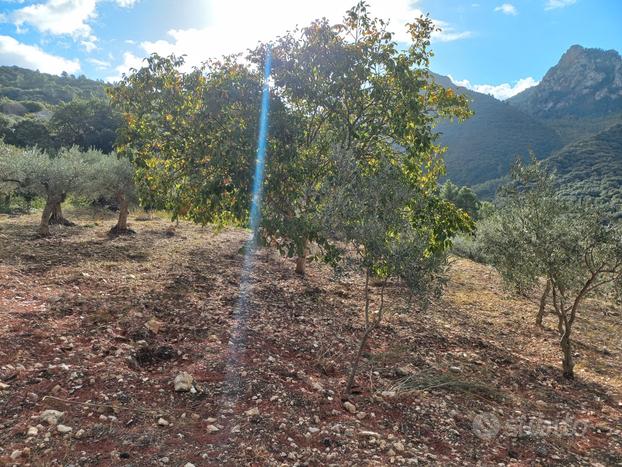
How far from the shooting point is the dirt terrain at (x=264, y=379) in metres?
5.52

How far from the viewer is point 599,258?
971 centimetres

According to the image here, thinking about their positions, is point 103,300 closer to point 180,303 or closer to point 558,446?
point 180,303

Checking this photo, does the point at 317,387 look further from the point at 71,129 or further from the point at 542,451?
the point at 71,129

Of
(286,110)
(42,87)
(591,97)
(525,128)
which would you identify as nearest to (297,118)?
A: (286,110)

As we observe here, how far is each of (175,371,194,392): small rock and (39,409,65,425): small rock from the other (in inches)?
65.1

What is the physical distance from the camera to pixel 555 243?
954 cm

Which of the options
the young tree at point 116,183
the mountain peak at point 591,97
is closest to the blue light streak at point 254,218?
the young tree at point 116,183

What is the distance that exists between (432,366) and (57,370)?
7.49m

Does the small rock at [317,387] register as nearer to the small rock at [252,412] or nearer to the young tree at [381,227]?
the young tree at [381,227]

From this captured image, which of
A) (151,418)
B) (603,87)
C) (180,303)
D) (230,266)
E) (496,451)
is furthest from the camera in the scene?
(603,87)

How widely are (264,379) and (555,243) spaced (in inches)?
290

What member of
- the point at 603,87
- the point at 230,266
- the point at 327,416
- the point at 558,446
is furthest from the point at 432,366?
the point at 603,87

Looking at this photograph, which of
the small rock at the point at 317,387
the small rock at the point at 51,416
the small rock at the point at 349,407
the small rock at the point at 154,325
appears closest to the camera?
the small rock at the point at 51,416

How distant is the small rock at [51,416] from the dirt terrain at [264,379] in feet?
0.08
